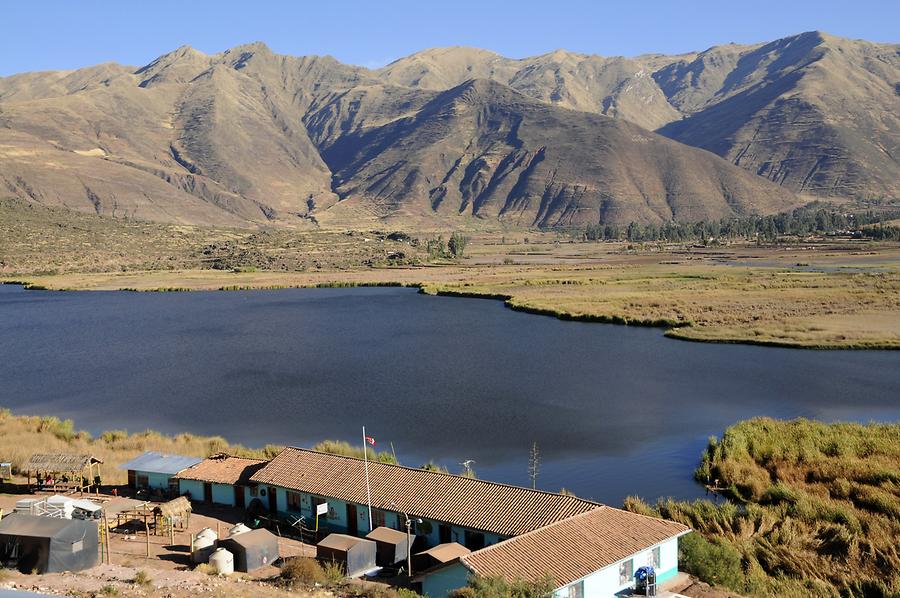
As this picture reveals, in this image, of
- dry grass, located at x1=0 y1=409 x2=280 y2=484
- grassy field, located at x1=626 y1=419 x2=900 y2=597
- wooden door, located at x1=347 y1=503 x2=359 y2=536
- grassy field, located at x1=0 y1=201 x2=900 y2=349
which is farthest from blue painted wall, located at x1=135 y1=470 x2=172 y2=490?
grassy field, located at x1=0 y1=201 x2=900 y2=349

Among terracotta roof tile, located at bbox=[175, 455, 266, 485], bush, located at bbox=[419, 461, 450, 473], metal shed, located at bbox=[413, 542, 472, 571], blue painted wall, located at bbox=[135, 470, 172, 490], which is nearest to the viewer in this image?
metal shed, located at bbox=[413, 542, 472, 571]

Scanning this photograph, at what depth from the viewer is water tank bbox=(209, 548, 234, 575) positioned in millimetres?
25656

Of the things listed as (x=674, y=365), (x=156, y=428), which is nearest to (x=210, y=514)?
(x=156, y=428)

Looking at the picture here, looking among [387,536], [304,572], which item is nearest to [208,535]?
[304,572]

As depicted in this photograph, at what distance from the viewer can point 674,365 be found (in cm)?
6231

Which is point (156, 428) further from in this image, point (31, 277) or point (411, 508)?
point (31, 277)

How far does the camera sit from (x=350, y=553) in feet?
84.8

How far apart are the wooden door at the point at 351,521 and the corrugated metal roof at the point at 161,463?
8611 mm

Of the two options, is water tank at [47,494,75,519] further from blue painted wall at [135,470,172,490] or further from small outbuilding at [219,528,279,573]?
small outbuilding at [219,528,279,573]

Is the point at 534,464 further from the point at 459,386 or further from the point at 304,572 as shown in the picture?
the point at 459,386

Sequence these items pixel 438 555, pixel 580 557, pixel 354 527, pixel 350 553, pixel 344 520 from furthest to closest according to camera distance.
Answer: pixel 344 520 → pixel 354 527 → pixel 350 553 → pixel 438 555 → pixel 580 557

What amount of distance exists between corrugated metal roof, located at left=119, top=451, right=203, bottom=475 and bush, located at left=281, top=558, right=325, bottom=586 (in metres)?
11.3

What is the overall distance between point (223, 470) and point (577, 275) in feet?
332

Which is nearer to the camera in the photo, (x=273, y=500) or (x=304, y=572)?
(x=304, y=572)
